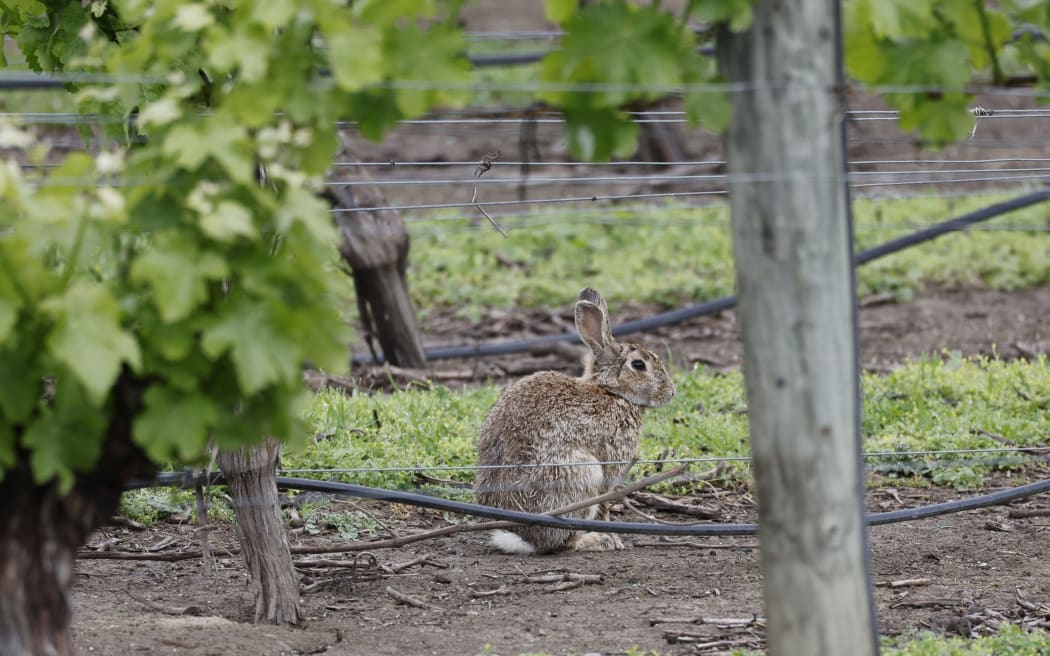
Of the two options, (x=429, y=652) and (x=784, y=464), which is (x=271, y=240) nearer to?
(x=784, y=464)

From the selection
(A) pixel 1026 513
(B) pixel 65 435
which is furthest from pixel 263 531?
(A) pixel 1026 513

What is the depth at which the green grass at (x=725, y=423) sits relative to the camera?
6977 mm

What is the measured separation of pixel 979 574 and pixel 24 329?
14.9 ft

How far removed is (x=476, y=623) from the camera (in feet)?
17.9

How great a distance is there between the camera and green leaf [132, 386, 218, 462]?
309cm

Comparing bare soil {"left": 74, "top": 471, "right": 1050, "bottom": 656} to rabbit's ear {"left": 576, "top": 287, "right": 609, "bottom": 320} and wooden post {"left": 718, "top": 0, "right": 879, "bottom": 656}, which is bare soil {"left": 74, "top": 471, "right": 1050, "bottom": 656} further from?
wooden post {"left": 718, "top": 0, "right": 879, "bottom": 656}

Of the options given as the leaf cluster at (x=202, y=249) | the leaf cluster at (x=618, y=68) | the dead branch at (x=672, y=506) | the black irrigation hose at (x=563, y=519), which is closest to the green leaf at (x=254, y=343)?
the leaf cluster at (x=202, y=249)

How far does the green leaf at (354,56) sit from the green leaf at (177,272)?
530 millimetres

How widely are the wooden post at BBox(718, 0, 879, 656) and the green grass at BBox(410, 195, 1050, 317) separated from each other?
6.73 meters

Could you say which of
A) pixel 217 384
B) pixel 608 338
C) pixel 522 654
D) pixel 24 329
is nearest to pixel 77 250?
pixel 24 329

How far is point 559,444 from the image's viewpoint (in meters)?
6.56

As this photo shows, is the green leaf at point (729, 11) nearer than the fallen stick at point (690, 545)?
Yes

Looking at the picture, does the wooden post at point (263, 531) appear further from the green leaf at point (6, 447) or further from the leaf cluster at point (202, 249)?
the green leaf at point (6, 447)

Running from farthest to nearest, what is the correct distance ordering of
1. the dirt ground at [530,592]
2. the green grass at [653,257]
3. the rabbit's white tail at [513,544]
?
the green grass at [653,257] → the rabbit's white tail at [513,544] → the dirt ground at [530,592]
